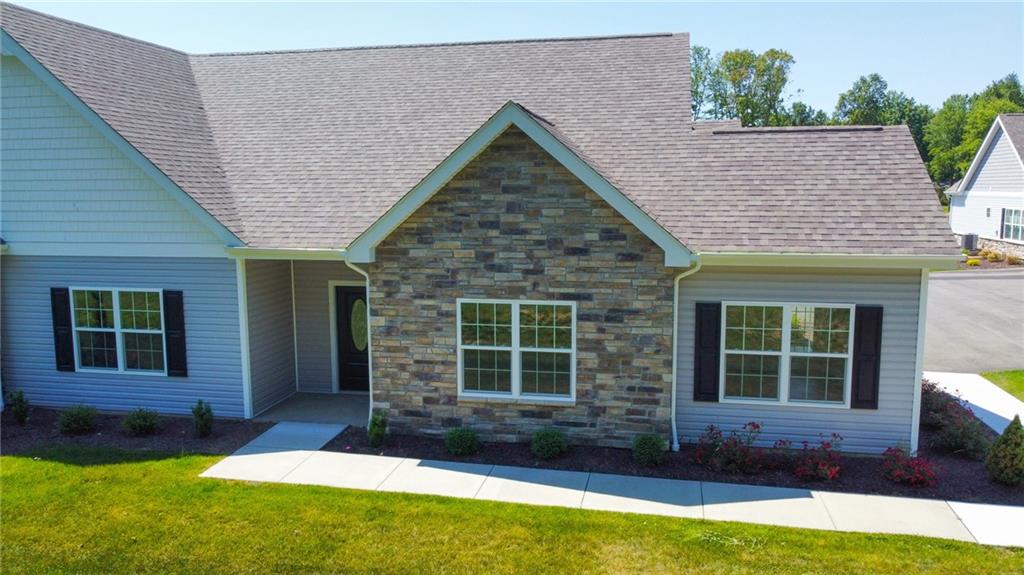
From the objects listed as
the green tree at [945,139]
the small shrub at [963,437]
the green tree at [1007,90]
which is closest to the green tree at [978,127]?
the green tree at [945,139]

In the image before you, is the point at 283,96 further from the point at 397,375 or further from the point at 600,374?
the point at 600,374

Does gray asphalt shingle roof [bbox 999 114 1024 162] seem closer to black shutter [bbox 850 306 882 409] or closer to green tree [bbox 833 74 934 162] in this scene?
black shutter [bbox 850 306 882 409]

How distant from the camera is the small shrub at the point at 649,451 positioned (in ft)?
34.2

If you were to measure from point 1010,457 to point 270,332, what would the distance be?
11862 millimetres

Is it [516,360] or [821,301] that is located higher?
[821,301]

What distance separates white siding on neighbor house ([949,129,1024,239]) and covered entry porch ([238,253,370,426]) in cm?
3337

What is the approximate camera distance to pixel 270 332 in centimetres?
1342

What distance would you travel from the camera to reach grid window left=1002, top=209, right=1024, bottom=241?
34.5m

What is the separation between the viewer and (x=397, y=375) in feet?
38.2

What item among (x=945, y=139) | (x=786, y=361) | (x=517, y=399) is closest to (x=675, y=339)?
(x=786, y=361)

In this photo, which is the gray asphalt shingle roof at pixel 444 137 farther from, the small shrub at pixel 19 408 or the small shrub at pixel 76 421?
the small shrub at pixel 19 408

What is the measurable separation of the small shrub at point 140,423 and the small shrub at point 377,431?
376 centimetres

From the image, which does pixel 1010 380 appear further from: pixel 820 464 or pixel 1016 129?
pixel 1016 129

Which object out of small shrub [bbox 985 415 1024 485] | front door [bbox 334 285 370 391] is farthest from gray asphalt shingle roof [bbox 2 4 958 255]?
small shrub [bbox 985 415 1024 485]
